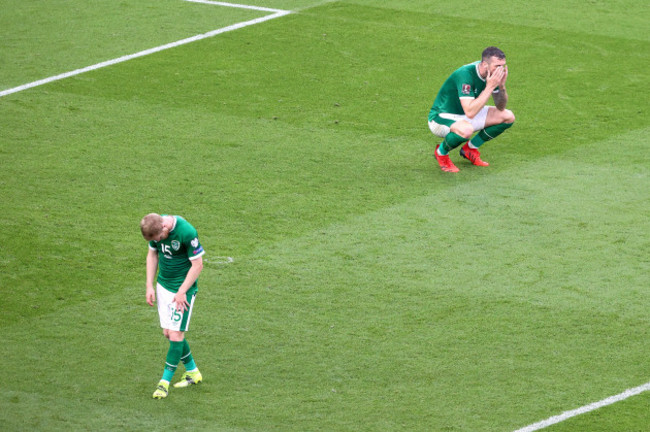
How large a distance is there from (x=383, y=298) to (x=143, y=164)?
14.2 feet

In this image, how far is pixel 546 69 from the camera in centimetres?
1611

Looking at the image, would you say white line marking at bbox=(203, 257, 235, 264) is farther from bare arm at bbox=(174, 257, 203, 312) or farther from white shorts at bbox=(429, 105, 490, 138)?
white shorts at bbox=(429, 105, 490, 138)

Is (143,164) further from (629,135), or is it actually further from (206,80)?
(629,135)

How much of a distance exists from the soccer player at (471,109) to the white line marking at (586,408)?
15.2 ft

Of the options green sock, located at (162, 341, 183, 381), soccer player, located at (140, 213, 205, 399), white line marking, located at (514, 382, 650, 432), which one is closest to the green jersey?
soccer player, located at (140, 213, 205, 399)

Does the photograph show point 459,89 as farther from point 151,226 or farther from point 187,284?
point 151,226

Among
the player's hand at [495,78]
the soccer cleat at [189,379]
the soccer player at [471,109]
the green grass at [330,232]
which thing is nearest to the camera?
the green grass at [330,232]

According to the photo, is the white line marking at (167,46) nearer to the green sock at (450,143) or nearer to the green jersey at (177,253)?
the green sock at (450,143)

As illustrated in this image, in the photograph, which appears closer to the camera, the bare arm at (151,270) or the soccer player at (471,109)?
the bare arm at (151,270)

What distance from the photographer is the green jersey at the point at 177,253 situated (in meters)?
8.09

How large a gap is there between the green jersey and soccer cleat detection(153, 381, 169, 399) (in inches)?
28.5

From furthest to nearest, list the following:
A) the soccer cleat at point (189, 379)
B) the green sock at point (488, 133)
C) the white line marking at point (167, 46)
Result: the white line marking at point (167, 46) → the green sock at point (488, 133) → the soccer cleat at point (189, 379)

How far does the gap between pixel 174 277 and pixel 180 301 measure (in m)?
0.24

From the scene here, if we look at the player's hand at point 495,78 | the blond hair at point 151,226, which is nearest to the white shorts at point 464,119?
the player's hand at point 495,78
